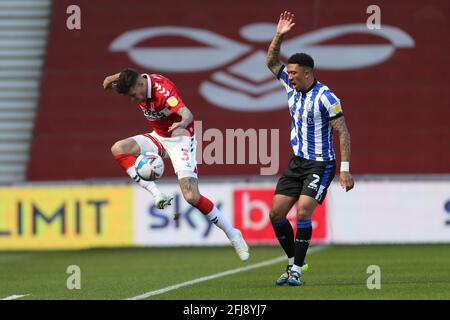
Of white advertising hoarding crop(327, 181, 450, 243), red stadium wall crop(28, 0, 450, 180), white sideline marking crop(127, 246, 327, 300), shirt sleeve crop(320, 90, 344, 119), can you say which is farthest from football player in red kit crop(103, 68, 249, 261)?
red stadium wall crop(28, 0, 450, 180)

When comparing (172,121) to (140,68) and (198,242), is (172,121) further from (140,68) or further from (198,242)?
(140,68)

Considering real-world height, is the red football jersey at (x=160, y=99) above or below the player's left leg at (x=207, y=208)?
above

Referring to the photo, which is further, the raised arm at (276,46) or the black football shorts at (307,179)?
the raised arm at (276,46)

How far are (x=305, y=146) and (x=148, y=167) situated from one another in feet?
6.17

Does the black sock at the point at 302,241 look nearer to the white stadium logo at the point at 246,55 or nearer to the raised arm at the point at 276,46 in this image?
the raised arm at the point at 276,46

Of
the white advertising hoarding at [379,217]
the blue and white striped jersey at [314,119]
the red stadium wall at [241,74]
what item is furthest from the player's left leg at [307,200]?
the red stadium wall at [241,74]

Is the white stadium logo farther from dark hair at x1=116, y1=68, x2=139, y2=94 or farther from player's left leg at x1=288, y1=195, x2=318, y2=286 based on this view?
player's left leg at x1=288, y1=195, x2=318, y2=286

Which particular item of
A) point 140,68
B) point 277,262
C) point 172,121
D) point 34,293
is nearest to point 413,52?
point 140,68

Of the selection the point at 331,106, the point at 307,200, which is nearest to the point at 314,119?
the point at 331,106

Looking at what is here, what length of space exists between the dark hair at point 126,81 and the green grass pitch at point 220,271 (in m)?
1.93

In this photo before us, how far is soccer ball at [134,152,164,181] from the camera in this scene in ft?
39.8

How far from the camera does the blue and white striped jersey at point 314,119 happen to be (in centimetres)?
1083

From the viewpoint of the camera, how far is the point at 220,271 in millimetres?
13445

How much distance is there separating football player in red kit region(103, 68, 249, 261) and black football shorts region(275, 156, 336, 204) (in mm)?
1093
